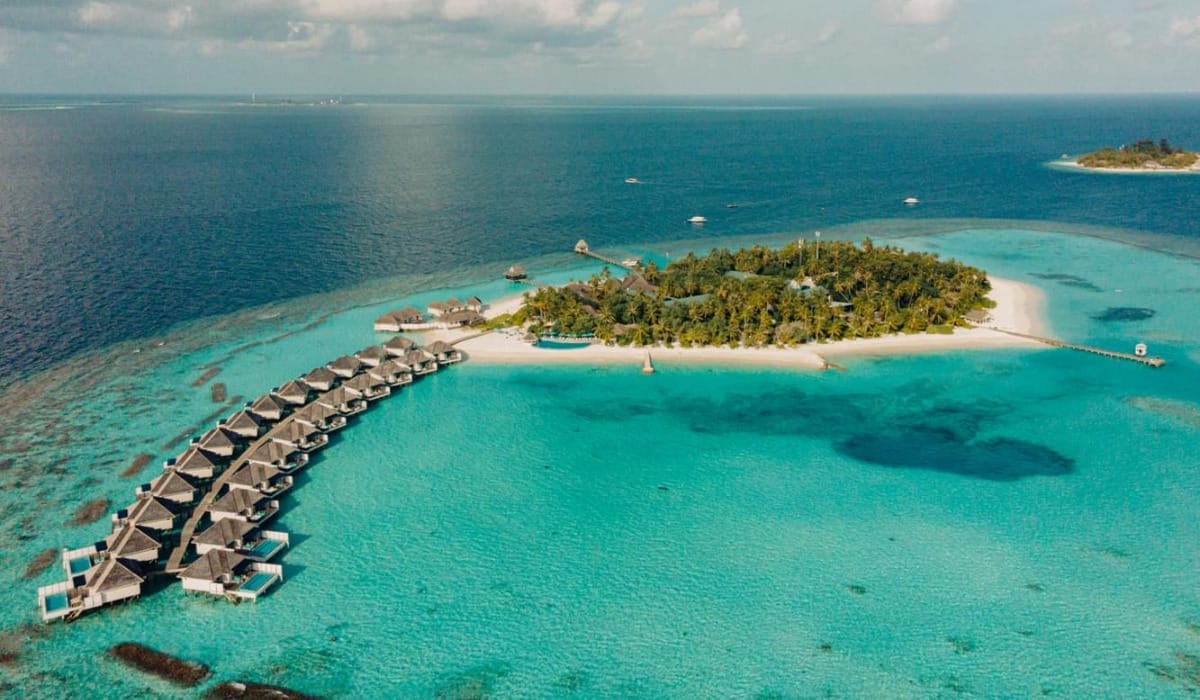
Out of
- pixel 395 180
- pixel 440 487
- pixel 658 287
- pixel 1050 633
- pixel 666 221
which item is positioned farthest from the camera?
pixel 395 180

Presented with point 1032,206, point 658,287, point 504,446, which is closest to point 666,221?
point 658,287

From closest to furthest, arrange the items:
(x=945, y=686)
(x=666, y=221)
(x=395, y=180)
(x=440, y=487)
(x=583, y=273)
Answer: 1. (x=945, y=686)
2. (x=440, y=487)
3. (x=583, y=273)
4. (x=666, y=221)
5. (x=395, y=180)

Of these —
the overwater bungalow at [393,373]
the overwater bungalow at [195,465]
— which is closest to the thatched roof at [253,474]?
the overwater bungalow at [195,465]

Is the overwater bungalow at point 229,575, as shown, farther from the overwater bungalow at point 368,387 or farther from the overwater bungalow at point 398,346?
the overwater bungalow at point 398,346

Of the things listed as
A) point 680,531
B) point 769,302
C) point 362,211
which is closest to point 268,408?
point 680,531

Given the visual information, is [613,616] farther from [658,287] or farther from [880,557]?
[658,287]

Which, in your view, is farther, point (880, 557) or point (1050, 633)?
point (880, 557)

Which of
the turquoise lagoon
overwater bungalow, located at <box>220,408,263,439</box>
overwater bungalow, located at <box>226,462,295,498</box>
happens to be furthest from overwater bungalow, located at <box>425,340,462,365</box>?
overwater bungalow, located at <box>226,462,295,498</box>
